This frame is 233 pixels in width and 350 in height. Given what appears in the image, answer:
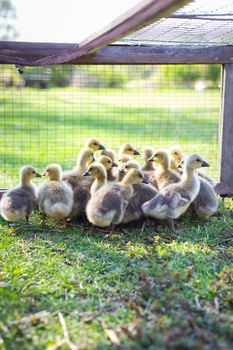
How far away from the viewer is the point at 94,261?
4.23m

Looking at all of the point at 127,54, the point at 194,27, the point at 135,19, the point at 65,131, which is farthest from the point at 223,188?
the point at 65,131

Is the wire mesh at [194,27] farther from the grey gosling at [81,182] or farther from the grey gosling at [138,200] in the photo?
the grey gosling at [138,200]

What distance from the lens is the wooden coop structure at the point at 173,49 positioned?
13.5 ft

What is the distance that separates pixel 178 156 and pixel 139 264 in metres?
2.27

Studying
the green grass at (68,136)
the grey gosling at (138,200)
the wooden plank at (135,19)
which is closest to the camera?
the wooden plank at (135,19)

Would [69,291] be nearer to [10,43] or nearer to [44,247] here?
[44,247]

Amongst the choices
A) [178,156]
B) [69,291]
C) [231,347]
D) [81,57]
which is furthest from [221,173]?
[231,347]

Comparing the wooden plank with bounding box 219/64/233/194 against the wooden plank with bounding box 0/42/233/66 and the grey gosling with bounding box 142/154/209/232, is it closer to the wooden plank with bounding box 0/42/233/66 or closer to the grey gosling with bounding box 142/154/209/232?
the wooden plank with bounding box 0/42/233/66

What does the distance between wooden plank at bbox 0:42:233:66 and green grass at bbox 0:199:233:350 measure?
1796mm

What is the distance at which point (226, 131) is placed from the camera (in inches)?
241

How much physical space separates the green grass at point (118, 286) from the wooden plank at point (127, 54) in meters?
1.80

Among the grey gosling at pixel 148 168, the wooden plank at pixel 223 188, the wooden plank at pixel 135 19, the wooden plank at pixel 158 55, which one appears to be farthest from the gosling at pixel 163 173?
the wooden plank at pixel 135 19

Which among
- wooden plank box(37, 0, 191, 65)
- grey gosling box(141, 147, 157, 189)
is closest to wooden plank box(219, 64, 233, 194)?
grey gosling box(141, 147, 157, 189)

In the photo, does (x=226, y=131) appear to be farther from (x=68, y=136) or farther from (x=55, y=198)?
(x=68, y=136)
